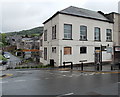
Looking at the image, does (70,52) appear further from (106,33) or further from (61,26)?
(106,33)

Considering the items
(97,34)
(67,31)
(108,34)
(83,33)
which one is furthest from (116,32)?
(67,31)

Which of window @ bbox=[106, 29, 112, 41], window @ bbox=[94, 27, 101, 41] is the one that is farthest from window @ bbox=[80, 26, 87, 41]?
window @ bbox=[106, 29, 112, 41]

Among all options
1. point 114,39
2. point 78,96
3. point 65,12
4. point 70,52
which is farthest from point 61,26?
point 78,96

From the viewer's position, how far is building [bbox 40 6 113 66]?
88.7ft

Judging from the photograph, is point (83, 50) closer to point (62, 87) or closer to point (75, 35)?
point (75, 35)

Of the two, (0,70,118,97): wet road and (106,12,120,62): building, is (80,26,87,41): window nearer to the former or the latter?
(106,12,120,62): building

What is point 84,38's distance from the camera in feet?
98.2

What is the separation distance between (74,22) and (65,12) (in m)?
2.66

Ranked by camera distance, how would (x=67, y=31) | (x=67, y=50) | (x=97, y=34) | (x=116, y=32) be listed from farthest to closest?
(x=116, y=32) → (x=97, y=34) → (x=67, y=31) → (x=67, y=50)

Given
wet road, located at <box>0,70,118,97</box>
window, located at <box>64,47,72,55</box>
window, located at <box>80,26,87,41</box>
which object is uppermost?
window, located at <box>80,26,87,41</box>

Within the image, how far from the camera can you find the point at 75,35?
2862 centimetres

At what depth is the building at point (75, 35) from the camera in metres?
27.0

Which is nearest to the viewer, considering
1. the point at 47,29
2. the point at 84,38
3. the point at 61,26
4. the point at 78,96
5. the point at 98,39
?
the point at 78,96

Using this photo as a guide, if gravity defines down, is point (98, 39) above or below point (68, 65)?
above
